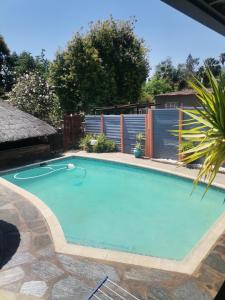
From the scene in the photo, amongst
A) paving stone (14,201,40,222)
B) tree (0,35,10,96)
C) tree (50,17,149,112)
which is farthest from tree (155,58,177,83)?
paving stone (14,201,40,222)

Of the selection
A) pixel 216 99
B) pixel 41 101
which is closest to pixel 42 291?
pixel 216 99

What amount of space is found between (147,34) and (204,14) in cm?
2131

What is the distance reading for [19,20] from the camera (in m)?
19.9

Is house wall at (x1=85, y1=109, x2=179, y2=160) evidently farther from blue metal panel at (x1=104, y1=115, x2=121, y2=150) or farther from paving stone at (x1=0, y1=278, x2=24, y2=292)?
paving stone at (x1=0, y1=278, x2=24, y2=292)

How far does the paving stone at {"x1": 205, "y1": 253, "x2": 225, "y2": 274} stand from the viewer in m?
4.80

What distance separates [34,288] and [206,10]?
4.57 m

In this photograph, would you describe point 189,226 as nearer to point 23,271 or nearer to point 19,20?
point 23,271

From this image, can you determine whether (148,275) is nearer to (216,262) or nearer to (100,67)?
(216,262)

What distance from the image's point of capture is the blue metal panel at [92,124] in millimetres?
16686

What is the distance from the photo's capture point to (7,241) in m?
5.81

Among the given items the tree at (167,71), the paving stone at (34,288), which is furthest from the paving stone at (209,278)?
the tree at (167,71)

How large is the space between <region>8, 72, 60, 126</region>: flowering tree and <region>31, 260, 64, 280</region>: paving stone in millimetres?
14344

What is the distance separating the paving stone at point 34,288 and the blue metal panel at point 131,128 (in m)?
10.9

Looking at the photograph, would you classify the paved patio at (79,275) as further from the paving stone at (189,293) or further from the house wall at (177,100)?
the house wall at (177,100)
